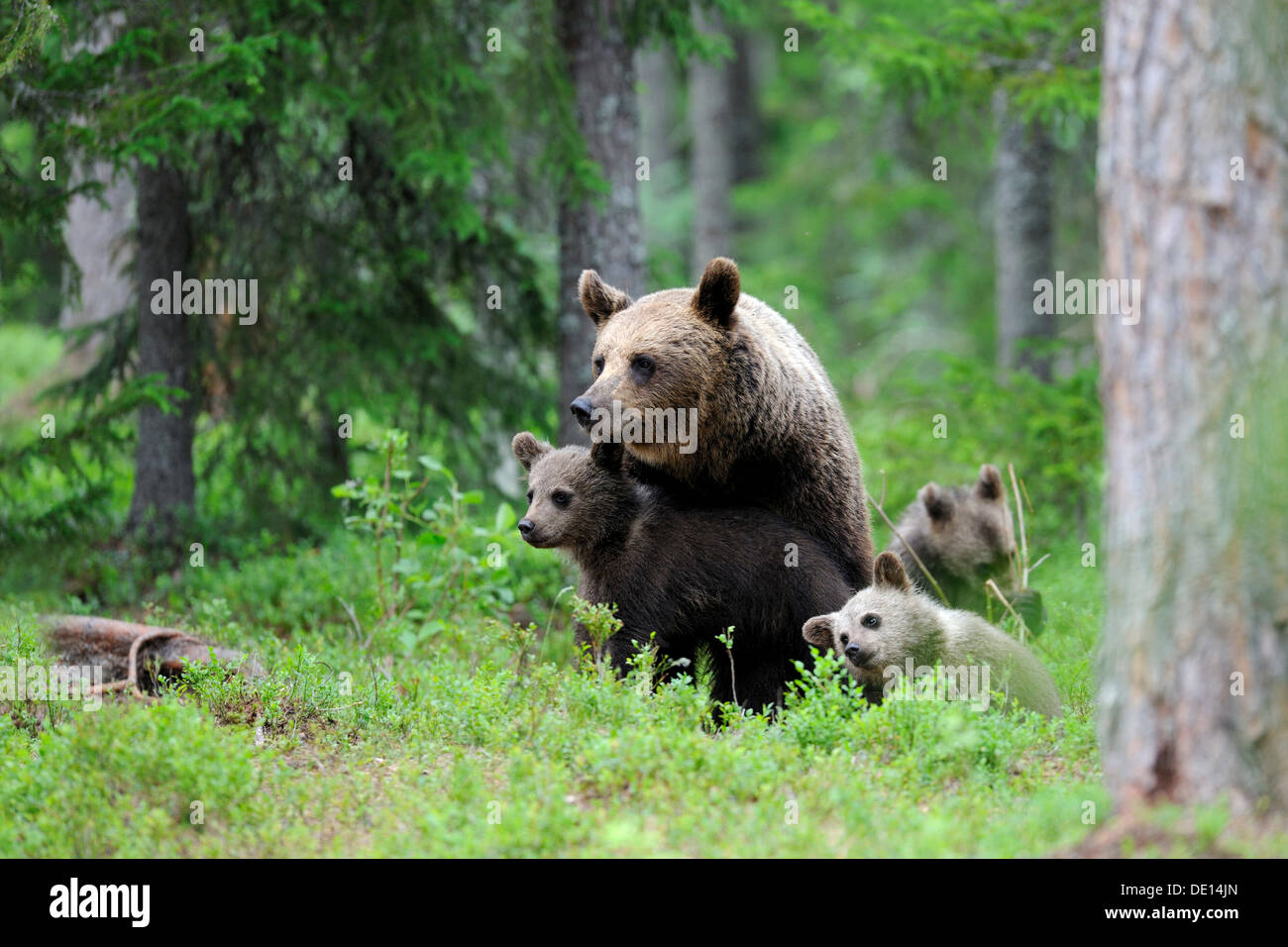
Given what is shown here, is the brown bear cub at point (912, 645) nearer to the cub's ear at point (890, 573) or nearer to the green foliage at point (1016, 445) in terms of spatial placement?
the cub's ear at point (890, 573)

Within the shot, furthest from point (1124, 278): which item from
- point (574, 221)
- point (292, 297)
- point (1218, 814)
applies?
point (292, 297)

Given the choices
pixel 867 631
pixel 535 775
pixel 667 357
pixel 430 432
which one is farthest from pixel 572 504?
pixel 430 432

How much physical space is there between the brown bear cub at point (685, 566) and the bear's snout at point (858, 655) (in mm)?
598

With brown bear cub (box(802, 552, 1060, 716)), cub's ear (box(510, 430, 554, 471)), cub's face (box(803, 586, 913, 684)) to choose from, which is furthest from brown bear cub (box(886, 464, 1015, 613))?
cub's ear (box(510, 430, 554, 471))

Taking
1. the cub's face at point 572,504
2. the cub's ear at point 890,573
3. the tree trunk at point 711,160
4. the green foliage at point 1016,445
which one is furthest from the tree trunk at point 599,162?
the tree trunk at point 711,160

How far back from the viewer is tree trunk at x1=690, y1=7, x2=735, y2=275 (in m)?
19.5

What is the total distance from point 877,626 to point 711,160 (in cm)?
1416

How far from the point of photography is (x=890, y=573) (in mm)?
6828

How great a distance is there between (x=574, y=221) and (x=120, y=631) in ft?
16.9

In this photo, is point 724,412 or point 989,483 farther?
point 989,483

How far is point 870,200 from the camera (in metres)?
21.9

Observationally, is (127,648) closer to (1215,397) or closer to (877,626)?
(877,626)

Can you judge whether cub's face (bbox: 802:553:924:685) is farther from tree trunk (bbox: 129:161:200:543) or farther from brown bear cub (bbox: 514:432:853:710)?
tree trunk (bbox: 129:161:200:543)
